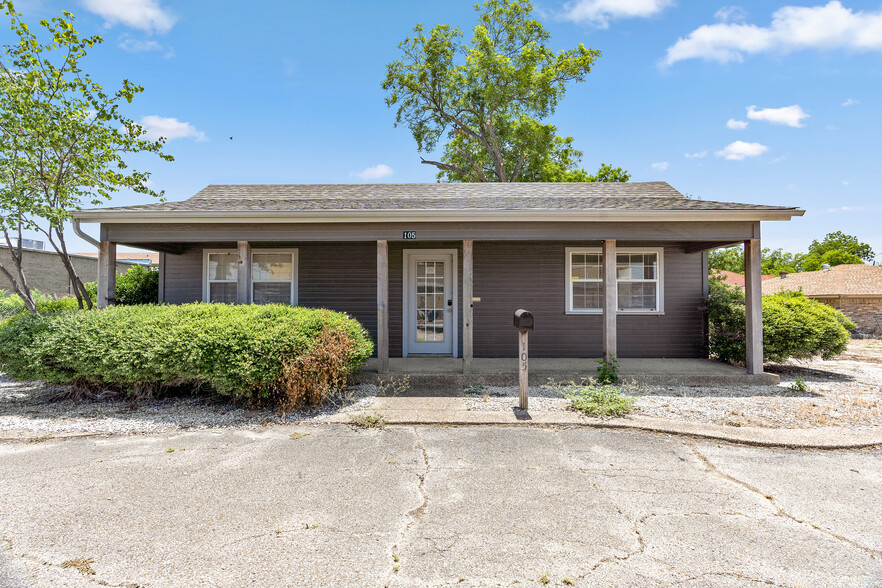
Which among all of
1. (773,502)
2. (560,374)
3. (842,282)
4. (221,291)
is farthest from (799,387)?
(842,282)

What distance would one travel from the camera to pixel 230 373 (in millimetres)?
4727

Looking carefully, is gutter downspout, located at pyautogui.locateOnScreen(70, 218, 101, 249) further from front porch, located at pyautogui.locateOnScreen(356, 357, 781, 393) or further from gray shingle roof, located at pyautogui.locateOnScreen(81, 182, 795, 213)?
front porch, located at pyautogui.locateOnScreen(356, 357, 781, 393)

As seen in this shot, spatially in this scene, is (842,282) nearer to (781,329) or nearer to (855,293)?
(855,293)

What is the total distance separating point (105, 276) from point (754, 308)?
387 inches

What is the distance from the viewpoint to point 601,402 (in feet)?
16.9

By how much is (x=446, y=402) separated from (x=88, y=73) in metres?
7.65

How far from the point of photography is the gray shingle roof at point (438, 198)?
6594 mm

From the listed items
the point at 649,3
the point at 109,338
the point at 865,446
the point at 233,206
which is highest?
the point at 649,3

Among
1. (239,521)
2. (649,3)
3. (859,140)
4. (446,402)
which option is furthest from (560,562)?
(859,140)

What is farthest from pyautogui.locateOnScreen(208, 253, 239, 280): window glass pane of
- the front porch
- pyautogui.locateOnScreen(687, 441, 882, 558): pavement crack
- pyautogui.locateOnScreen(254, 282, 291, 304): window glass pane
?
pyautogui.locateOnScreen(687, 441, 882, 558): pavement crack

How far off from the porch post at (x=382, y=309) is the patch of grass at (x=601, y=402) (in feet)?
8.72

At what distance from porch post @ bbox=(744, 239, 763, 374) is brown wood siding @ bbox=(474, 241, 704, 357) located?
159 cm

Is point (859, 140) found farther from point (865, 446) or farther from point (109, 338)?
point (109, 338)

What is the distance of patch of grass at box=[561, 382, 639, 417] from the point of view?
491 centimetres
